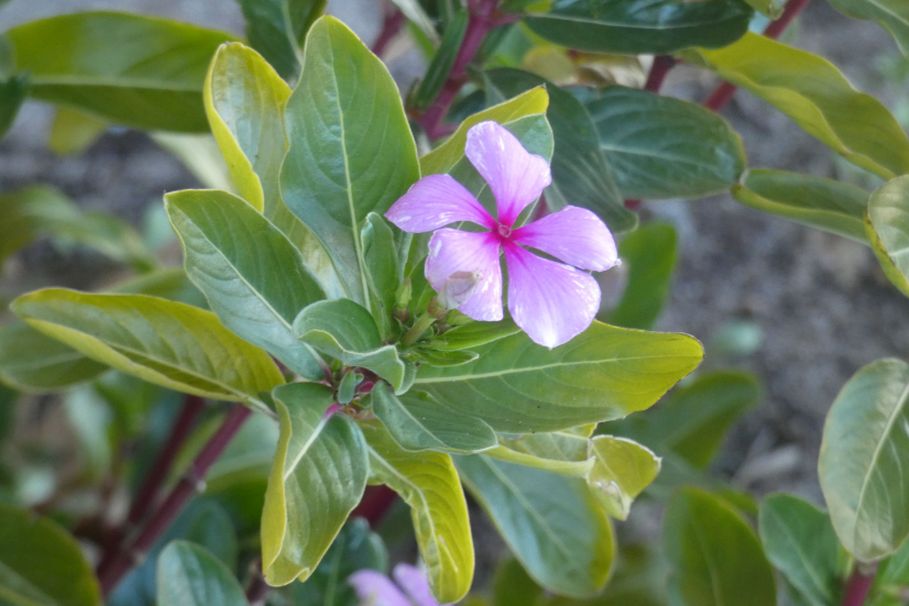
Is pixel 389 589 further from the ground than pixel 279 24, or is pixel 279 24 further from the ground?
pixel 279 24

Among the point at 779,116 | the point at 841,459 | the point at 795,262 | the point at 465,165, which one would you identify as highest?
the point at 465,165

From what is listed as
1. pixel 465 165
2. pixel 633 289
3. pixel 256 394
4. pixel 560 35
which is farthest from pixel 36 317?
pixel 633 289

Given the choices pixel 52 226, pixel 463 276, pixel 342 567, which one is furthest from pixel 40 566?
pixel 463 276

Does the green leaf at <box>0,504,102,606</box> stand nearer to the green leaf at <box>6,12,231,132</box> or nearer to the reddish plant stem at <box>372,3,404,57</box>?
the green leaf at <box>6,12,231,132</box>

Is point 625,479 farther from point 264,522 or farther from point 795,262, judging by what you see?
point 795,262

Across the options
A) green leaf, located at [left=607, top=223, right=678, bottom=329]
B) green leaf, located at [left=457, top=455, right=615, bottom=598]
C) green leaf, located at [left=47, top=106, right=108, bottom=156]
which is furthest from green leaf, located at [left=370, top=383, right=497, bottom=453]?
green leaf, located at [left=47, top=106, right=108, bottom=156]

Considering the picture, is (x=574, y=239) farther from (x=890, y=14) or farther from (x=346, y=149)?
(x=890, y=14)
